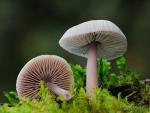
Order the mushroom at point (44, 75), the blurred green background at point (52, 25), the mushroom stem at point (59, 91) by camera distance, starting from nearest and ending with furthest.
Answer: the mushroom stem at point (59, 91) → the mushroom at point (44, 75) → the blurred green background at point (52, 25)

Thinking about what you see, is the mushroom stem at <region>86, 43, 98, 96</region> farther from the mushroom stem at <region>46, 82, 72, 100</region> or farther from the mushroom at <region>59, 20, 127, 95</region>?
the mushroom stem at <region>46, 82, 72, 100</region>

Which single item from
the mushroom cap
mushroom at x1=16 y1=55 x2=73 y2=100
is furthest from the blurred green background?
mushroom at x1=16 y1=55 x2=73 y2=100

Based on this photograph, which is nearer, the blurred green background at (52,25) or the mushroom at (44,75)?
the mushroom at (44,75)

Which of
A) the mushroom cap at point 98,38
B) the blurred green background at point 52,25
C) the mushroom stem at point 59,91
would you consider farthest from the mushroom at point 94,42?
the blurred green background at point 52,25

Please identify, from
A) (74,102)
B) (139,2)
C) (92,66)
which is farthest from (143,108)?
(139,2)

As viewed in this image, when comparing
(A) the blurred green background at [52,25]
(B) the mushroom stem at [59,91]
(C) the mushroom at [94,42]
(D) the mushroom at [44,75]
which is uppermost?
(A) the blurred green background at [52,25]

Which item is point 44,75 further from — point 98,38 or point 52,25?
point 52,25

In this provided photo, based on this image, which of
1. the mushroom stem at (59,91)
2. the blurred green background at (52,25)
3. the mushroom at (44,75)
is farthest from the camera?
the blurred green background at (52,25)

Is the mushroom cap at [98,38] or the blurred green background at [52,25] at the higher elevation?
the blurred green background at [52,25]

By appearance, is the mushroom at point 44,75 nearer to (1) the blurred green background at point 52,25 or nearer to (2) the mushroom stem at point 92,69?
(2) the mushroom stem at point 92,69
